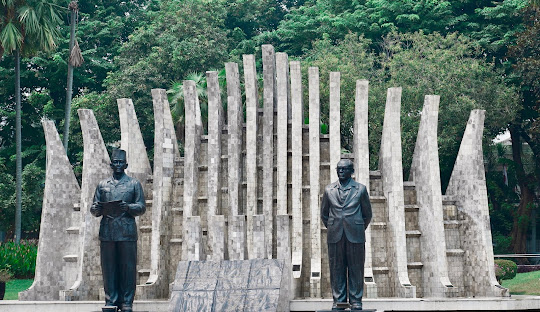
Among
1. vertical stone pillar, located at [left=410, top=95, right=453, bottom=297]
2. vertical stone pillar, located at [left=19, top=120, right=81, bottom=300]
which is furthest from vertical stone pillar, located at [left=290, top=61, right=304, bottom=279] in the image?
vertical stone pillar, located at [left=19, top=120, right=81, bottom=300]

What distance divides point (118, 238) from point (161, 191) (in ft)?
23.4

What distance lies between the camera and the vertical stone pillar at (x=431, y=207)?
765 inches

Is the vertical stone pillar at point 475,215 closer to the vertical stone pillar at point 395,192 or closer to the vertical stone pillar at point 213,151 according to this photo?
the vertical stone pillar at point 395,192

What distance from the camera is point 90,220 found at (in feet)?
62.8

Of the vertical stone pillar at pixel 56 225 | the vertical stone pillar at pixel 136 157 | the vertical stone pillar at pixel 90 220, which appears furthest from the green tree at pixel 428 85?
the vertical stone pillar at pixel 90 220

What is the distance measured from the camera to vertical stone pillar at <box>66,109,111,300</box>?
62.7 feet

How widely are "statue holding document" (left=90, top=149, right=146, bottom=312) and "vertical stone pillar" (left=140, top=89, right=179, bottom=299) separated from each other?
592 centimetres

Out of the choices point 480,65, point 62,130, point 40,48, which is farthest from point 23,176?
point 480,65

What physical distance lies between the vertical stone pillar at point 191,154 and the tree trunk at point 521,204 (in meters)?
19.1

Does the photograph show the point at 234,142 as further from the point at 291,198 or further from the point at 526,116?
the point at 526,116

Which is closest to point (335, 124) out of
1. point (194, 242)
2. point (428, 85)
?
point (194, 242)

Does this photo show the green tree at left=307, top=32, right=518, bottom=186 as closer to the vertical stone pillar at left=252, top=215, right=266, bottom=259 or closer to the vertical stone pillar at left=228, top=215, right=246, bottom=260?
the vertical stone pillar at left=228, top=215, right=246, bottom=260

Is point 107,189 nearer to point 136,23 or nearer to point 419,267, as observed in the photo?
point 419,267

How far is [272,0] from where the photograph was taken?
45.5 metres
